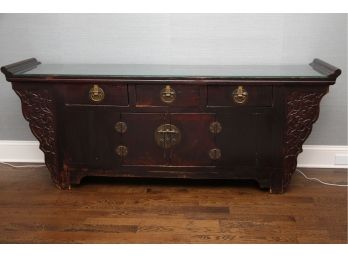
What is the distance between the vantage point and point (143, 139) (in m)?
2.39

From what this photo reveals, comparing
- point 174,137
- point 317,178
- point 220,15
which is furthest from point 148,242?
point 220,15

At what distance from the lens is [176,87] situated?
7.44 feet

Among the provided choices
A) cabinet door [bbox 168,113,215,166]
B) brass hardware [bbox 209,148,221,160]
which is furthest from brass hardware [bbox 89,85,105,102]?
brass hardware [bbox 209,148,221,160]

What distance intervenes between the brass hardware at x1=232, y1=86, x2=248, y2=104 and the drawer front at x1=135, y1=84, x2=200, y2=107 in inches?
8.4

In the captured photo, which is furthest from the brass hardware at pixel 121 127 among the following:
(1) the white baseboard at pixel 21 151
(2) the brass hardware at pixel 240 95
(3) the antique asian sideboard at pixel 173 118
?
(1) the white baseboard at pixel 21 151

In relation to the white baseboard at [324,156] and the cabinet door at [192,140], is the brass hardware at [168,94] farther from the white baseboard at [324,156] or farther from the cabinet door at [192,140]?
the white baseboard at [324,156]

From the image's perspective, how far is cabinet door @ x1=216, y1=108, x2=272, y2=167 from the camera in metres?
2.30

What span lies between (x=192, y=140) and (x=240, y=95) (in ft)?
1.29

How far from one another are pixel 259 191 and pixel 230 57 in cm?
92

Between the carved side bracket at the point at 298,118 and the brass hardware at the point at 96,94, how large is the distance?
3.55ft

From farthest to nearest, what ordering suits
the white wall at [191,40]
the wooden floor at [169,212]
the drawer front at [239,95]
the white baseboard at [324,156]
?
the white baseboard at [324,156], the white wall at [191,40], the drawer front at [239,95], the wooden floor at [169,212]

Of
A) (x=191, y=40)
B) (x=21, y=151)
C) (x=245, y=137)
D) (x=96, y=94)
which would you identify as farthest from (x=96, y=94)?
(x=21, y=151)

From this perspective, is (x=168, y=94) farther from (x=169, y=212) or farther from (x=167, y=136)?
(x=169, y=212)

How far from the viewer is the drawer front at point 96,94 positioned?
2297mm
